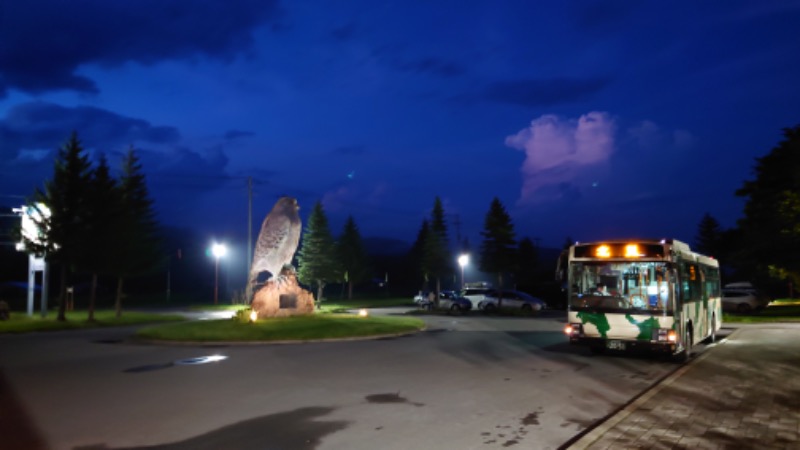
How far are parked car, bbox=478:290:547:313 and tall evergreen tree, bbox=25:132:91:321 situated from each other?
22768 millimetres

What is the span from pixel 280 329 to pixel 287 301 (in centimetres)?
526

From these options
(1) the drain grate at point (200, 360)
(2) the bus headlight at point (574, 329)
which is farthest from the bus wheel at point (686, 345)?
(1) the drain grate at point (200, 360)

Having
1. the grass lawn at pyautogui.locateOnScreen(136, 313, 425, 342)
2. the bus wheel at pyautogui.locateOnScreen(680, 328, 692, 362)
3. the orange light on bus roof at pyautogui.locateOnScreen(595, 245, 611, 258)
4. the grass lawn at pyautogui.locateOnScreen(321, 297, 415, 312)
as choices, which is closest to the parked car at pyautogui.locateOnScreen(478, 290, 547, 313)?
the grass lawn at pyautogui.locateOnScreen(321, 297, 415, 312)

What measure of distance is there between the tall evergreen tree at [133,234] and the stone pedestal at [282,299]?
10.5 meters

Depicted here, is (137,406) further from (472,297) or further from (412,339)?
(472,297)

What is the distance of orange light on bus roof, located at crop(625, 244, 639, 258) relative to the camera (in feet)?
43.2

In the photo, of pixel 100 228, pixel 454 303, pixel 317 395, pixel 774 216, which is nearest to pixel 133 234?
pixel 100 228

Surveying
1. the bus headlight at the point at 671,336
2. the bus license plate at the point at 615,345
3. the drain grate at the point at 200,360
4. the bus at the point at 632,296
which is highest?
the bus at the point at 632,296

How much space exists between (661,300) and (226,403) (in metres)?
9.53

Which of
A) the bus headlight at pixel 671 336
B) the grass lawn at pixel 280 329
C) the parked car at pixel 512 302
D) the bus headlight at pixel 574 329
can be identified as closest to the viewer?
the bus headlight at pixel 671 336

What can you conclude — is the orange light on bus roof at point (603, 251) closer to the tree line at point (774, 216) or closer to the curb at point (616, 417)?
the curb at point (616, 417)

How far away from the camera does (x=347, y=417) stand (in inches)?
317

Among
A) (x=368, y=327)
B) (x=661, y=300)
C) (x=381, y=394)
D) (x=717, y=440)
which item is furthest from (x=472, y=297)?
(x=717, y=440)

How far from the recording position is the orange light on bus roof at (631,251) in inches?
519
